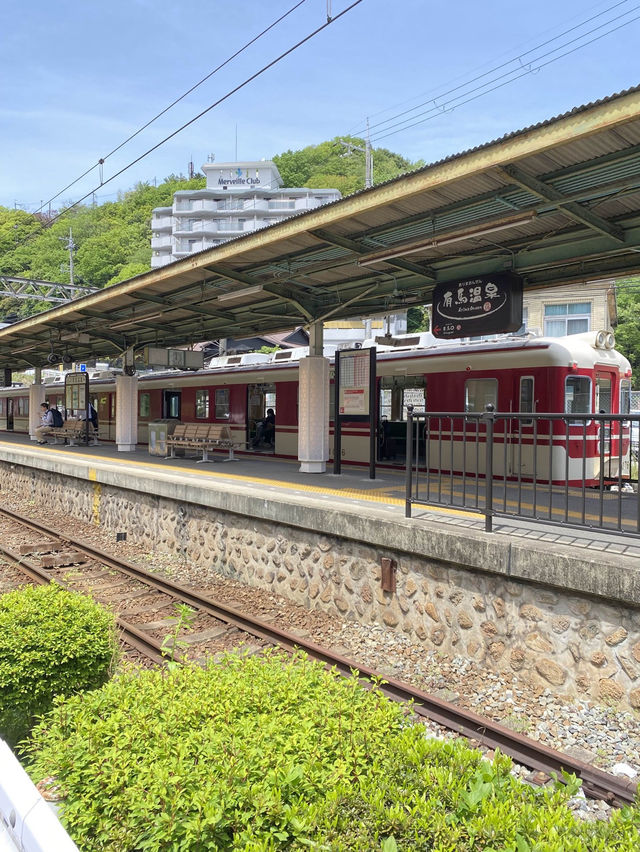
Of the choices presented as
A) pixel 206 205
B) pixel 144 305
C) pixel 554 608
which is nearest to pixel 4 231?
pixel 206 205

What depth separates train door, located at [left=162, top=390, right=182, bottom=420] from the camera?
20.6m

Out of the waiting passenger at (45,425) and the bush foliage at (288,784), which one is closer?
the bush foliage at (288,784)

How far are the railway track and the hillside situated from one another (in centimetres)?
4180

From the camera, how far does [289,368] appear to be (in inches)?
610

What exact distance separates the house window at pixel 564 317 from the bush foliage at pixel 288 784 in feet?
120

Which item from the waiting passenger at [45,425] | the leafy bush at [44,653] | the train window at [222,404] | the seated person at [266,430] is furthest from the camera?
the waiting passenger at [45,425]

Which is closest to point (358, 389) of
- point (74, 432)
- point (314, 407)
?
point (314, 407)

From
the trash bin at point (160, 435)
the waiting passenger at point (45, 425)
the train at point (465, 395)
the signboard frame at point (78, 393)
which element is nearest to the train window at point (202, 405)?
the train at point (465, 395)

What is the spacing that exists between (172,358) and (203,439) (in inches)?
130

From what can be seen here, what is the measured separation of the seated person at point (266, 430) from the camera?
18.5m

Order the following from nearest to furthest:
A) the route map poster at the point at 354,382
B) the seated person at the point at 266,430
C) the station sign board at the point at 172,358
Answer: the route map poster at the point at 354,382, the station sign board at the point at 172,358, the seated person at the point at 266,430

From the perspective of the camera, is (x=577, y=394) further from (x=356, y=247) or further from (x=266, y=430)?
(x=266, y=430)

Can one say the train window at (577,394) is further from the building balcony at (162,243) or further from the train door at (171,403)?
the building balcony at (162,243)

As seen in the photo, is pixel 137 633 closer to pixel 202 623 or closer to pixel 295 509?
pixel 202 623
